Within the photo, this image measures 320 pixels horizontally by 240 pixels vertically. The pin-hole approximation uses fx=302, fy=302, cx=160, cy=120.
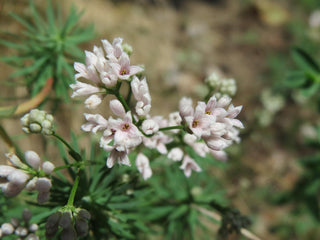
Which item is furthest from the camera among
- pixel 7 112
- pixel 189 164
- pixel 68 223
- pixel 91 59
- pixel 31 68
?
pixel 31 68

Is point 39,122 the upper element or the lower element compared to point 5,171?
upper

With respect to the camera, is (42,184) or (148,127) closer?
(42,184)

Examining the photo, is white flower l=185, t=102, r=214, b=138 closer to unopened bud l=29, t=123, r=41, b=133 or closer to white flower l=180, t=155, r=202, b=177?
white flower l=180, t=155, r=202, b=177

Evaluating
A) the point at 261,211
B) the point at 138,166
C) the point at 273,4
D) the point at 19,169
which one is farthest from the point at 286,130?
the point at 19,169

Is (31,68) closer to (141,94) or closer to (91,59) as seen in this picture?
(91,59)

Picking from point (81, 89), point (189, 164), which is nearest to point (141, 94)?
point (81, 89)
